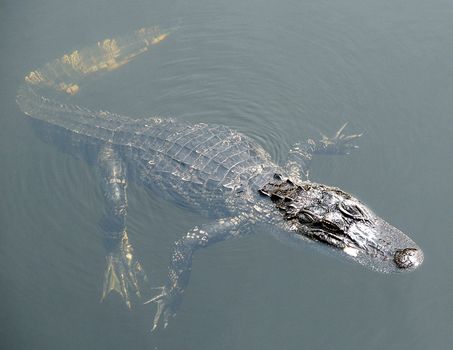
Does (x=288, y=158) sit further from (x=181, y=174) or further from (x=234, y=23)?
(x=234, y=23)

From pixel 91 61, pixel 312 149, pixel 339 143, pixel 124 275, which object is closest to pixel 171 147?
pixel 124 275

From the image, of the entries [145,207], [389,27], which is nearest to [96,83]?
[145,207]

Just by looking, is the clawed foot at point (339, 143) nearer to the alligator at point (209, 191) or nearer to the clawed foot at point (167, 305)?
the alligator at point (209, 191)

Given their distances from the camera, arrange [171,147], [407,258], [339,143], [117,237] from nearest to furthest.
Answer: [407,258] < [117,237] < [171,147] < [339,143]

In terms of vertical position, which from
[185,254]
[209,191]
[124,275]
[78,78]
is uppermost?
[78,78]

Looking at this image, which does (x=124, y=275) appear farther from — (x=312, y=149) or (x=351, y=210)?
(x=312, y=149)

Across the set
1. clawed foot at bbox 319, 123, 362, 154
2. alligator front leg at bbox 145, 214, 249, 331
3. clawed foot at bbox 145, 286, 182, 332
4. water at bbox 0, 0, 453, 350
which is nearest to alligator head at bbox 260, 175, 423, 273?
water at bbox 0, 0, 453, 350

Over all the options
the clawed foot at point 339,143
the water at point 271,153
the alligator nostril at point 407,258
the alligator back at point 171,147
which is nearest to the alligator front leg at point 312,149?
the clawed foot at point 339,143

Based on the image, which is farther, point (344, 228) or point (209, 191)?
point (209, 191)
